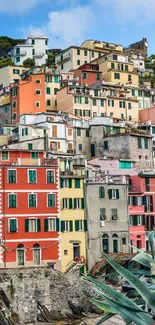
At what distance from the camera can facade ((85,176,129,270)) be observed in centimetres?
5269

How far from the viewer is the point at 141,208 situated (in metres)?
57.2

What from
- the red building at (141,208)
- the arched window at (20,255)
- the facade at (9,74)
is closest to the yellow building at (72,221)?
the arched window at (20,255)

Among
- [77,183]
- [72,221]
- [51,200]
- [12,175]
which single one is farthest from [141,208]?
[12,175]

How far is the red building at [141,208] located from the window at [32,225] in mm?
10225

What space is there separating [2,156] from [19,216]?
677cm

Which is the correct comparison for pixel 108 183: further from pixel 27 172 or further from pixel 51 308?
pixel 51 308

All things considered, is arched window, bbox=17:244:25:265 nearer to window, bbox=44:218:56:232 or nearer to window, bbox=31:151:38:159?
window, bbox=44:218:56:232

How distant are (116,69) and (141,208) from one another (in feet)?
152

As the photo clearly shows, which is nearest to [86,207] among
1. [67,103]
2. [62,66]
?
[67,103]

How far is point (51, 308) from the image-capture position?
4278 cm

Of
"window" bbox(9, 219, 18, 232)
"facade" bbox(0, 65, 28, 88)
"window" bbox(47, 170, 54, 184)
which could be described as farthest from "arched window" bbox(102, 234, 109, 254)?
"facade" bbox(0, 65, 28, 88)

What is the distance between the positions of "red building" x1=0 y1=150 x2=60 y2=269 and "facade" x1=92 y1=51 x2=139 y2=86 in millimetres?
48638

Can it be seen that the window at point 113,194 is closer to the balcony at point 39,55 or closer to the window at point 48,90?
the window at point 48,90

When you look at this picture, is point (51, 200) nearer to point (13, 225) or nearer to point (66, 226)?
point (66, 226)
